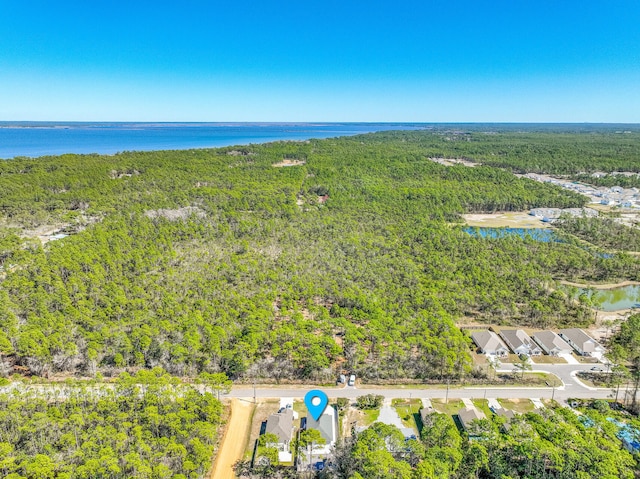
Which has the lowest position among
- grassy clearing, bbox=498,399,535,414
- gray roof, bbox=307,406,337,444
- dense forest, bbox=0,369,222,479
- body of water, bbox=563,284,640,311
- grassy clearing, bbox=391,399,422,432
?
body of water, bbox=563,284,640,311

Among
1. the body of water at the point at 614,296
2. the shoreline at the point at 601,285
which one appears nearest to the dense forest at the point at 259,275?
the shoreline at the point at 601,285

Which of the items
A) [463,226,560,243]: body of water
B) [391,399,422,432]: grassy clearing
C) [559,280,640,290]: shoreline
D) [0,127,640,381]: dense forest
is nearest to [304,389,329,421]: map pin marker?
[0,127,640,381]: dense forest

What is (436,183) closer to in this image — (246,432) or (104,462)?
(246,432)

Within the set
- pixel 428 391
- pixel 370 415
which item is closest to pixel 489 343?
pixel 428 391

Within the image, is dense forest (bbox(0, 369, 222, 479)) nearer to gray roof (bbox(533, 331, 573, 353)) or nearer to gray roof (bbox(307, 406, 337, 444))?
gray roof (bbox(307, 406, 337, 444))

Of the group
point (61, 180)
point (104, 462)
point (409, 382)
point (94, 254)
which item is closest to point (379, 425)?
point (409, 382)

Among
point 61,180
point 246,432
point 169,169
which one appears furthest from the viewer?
point 169,169
